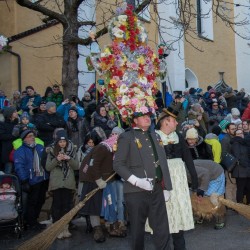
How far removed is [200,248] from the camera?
24.2 ft

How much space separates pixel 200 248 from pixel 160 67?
9.22 ft

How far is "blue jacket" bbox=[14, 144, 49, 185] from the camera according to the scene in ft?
28.2

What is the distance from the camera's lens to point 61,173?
833 cm

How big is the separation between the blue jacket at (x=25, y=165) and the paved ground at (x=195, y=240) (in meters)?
0.93

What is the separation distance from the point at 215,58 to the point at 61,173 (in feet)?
65.4

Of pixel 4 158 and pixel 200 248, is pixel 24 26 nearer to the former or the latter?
pixel 4 158

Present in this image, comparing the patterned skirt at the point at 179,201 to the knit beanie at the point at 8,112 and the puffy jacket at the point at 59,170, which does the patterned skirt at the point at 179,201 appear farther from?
the knit beanie at the point at 8,112

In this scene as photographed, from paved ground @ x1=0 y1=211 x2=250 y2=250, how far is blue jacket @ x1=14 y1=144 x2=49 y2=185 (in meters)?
0.93

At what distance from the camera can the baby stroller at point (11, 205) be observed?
25.8ft

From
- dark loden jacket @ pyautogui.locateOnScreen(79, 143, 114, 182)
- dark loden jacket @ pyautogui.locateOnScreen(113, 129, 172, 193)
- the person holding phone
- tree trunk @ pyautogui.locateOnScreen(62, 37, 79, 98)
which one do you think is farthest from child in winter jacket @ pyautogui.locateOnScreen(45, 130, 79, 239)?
tree trunk @ pyautogui.locateOnScreen(62, 37, 79, 98)

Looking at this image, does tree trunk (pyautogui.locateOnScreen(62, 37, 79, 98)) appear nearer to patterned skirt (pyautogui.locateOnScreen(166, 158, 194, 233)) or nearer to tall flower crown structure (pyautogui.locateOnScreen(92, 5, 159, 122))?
tall flower crown structure (pyautogui.locateOnScreen(92, 5, 159, 122))

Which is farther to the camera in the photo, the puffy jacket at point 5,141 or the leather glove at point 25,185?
the puffy jacket at point 5,141

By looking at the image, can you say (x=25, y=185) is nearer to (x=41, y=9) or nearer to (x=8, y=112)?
(x=8, y=112)

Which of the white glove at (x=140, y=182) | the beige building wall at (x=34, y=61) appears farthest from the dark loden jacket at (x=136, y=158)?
the beige building wall at (x=34, y=61)
